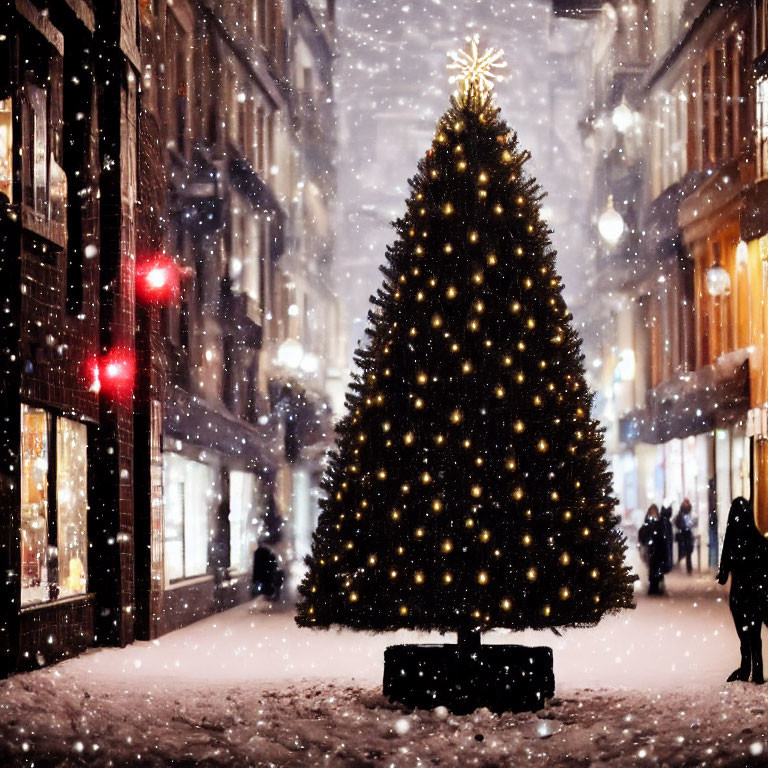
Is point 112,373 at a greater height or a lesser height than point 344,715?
greater

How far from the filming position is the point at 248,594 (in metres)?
28.4

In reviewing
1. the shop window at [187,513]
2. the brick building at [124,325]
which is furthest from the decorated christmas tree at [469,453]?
the shop window at [187,513]

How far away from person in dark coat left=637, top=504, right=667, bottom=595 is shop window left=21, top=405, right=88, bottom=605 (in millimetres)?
12021

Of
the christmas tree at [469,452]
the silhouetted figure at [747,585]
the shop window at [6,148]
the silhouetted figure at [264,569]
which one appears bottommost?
the silhouetted figure at [264,569]

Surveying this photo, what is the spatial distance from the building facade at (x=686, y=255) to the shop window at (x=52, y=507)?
15512 millimetres

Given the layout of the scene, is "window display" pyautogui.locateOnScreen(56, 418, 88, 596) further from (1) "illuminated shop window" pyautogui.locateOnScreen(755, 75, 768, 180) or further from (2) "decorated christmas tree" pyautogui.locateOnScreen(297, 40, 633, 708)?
(1) "illuminated shop window" pyautogui.locateOnScreen(755, 75, 768, 180)

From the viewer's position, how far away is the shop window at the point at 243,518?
28422 millimetres

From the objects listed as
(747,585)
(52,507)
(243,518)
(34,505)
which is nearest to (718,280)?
(243,518)

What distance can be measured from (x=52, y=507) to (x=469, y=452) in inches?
267

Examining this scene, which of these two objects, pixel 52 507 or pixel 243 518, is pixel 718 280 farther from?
pixel 52 507

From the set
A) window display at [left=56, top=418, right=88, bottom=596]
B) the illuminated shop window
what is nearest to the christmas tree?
window display at [left=56, top=418, right=88, bottom=596]

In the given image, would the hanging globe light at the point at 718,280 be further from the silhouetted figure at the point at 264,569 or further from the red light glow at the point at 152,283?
the red light glow at the point at 152,283

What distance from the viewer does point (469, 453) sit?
10.9m

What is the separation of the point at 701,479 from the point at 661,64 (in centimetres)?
1250
